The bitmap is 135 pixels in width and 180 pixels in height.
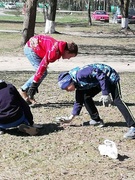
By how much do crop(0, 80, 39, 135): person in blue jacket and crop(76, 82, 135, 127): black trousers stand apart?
0.83 m

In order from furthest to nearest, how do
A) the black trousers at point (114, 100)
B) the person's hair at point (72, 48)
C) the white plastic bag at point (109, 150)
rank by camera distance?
the person's hair at point (72, 48) → the black trousers at point (114, 100) → the white plastic bag at point (109, 150)

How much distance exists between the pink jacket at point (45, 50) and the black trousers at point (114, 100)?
28.7 inches

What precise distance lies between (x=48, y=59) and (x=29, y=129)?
1.50 meters

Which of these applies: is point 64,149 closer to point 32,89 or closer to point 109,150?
point 109,150

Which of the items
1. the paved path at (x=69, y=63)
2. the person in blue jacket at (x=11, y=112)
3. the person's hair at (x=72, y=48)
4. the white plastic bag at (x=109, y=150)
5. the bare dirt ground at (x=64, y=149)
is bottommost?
the paved path at (x=69, y=63)

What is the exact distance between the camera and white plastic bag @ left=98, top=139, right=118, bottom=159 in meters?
5.00

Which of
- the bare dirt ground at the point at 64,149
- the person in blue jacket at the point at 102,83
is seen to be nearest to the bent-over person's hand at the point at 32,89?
the bare dirt ground at the point at 64,149

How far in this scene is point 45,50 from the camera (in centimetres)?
729

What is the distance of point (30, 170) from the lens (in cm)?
464

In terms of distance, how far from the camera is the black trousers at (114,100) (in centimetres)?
583

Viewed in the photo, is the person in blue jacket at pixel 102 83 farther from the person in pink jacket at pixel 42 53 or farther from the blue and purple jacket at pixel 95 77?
the person in pink jacket at pixel 42 53

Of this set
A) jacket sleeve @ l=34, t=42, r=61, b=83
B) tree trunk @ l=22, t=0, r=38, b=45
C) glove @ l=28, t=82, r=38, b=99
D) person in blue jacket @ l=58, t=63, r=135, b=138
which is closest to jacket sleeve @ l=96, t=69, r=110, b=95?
person in blue jacket @ l=58, t=63, r=135, b=138

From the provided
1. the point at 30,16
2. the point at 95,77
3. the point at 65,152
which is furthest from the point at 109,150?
the point at 30,16

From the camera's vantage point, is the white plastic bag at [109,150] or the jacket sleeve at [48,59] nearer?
the white plastic bag at [109,150]
